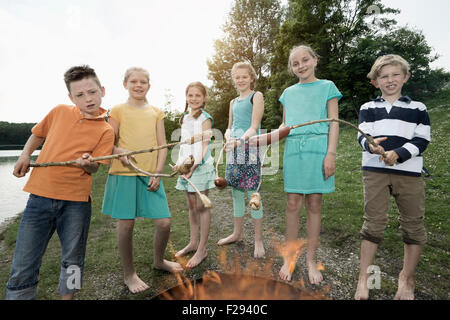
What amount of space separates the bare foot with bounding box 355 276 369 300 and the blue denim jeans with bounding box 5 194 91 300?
2.76 m

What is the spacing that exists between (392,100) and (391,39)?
22135 millimetres

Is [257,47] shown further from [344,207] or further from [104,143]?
[104,143]

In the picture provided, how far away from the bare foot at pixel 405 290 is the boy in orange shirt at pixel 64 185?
3.16 m

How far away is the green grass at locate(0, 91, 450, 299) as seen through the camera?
2.70 metres

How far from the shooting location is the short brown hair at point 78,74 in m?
2.11

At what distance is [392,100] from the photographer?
2.36 meters

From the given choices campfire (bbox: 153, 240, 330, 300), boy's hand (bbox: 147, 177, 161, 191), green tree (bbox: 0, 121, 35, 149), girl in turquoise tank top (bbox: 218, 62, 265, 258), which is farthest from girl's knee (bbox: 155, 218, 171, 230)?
green tree (bbox: 0, 121, 35, 149)

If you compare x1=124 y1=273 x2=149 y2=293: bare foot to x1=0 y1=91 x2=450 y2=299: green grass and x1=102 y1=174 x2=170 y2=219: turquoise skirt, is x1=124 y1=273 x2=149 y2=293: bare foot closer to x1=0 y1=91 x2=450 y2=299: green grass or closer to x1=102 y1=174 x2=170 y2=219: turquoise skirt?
x1=0 y1=91 x2=450 y2=299: green grass

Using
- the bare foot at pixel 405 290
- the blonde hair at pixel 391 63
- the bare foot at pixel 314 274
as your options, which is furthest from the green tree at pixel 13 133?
the bare foot at pixel 405 290

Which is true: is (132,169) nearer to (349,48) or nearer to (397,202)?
(397,202)

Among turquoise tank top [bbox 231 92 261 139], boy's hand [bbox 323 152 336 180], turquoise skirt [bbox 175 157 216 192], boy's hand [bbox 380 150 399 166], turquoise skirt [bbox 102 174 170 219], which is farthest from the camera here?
turquoise skirt [bbox 175 157 216 192]

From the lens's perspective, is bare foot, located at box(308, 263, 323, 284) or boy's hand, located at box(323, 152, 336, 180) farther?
bare foot, located at box(308, 263, 323, 284)

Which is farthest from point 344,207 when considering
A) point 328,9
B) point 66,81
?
point 328,9

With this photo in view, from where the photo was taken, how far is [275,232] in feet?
13.7
